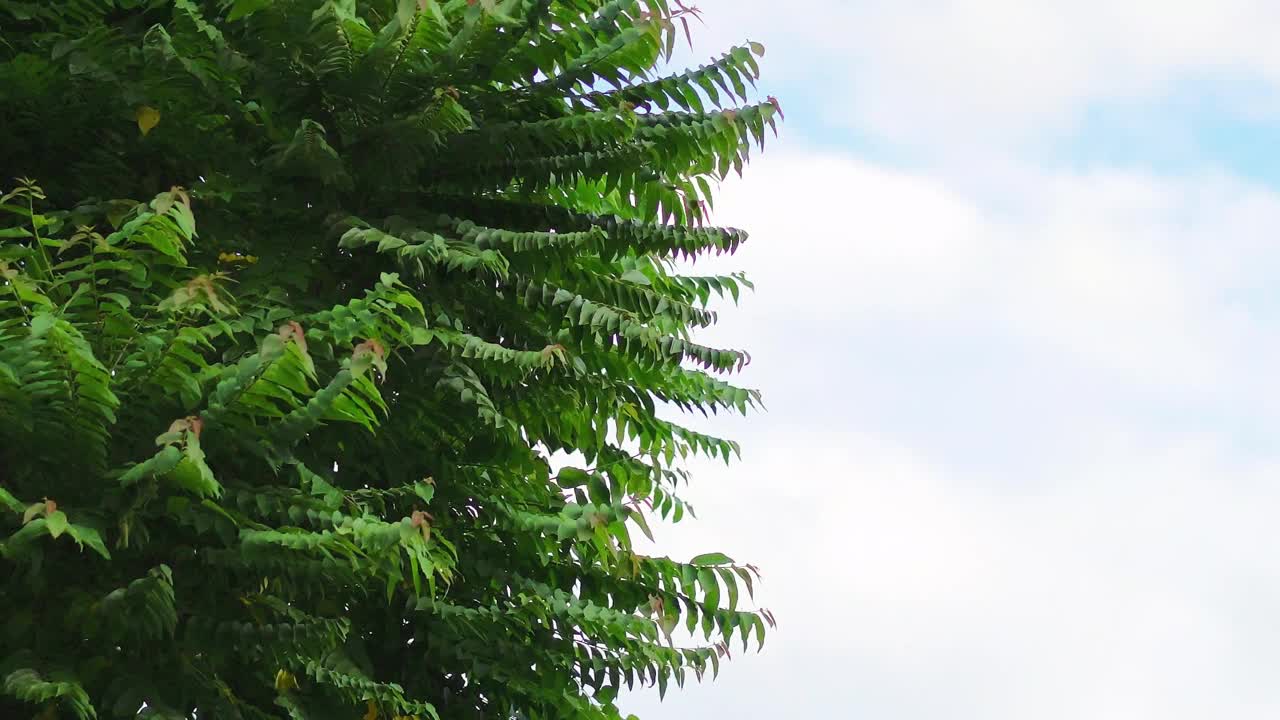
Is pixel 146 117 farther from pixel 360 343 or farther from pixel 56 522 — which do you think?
pixel 56 522

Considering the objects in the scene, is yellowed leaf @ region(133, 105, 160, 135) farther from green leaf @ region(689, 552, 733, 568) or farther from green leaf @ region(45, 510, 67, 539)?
green leaf @ region(689, 552, 733, 568)

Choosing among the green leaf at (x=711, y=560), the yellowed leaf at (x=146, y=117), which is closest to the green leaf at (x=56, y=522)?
the yellowed leaf at (x=146, y=117)

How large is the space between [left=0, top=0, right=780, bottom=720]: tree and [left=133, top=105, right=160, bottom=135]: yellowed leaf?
0.07 feet

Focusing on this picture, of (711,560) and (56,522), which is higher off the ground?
(711,560)

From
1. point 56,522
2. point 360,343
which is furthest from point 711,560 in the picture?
point 56,522

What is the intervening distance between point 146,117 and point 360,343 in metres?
1.89

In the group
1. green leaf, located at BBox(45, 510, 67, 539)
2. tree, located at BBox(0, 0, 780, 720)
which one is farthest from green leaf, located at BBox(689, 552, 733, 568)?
green leaf, located at BBox(45, 510, 67, 539)

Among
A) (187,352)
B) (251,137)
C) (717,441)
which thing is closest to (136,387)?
(187,352)

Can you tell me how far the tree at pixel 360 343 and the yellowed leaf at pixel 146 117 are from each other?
0.8 inches

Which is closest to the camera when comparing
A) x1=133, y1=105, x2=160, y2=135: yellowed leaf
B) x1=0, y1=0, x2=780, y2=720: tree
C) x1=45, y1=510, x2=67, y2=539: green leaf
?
x1=45, y1=510, x2=67, y2=539: green leaf

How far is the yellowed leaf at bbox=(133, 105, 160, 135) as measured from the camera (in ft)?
24.8

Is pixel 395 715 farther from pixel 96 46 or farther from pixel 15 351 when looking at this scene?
pixel 96 46

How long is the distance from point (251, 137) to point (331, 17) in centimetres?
102

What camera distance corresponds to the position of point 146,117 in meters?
7.57
